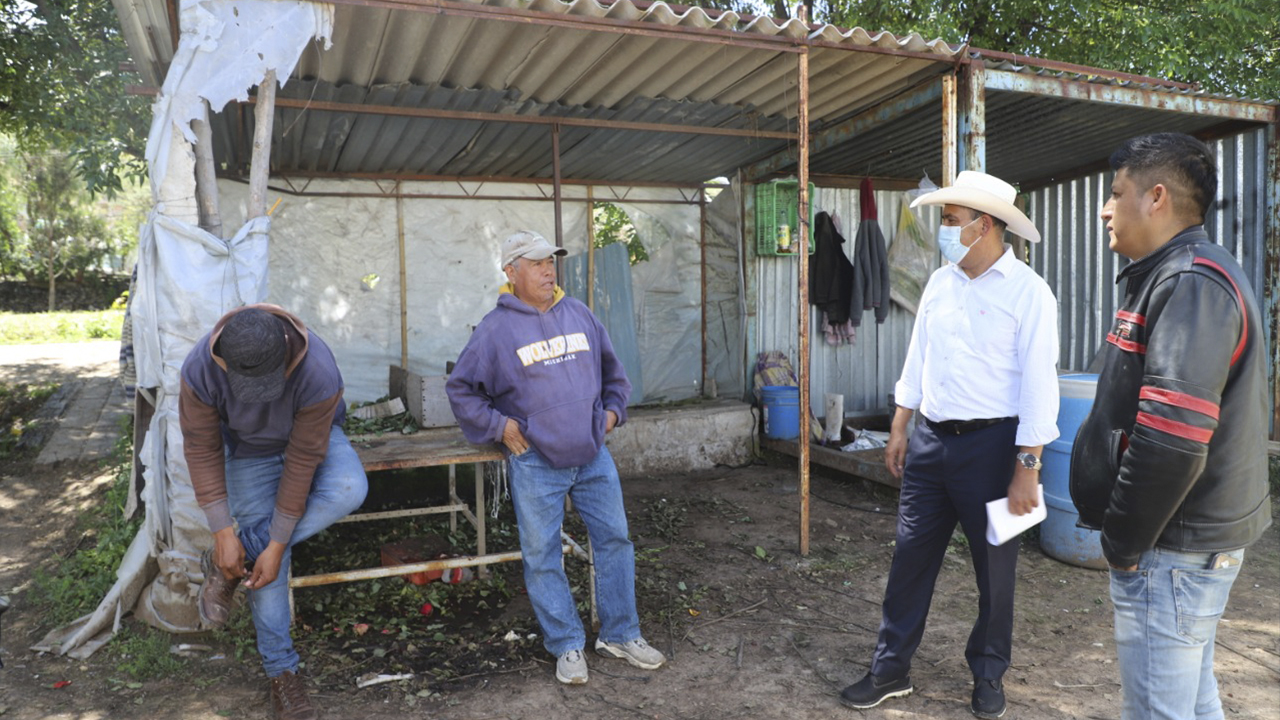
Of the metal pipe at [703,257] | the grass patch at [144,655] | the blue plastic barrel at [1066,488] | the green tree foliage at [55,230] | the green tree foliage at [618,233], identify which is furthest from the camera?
the green tree foliage at [55,230]

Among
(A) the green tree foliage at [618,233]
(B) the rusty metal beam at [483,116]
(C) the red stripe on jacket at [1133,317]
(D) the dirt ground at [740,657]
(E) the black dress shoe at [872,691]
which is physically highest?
(B) the rusty metal beam at [483,116]

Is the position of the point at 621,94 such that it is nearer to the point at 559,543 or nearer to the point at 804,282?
the point at 804,282

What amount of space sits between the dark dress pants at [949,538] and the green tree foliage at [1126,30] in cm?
777

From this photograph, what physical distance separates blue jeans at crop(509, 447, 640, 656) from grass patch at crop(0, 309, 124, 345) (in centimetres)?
1985

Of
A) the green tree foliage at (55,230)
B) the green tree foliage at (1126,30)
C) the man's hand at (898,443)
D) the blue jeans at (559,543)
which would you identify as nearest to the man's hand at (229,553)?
the blue jeans at (559,543)

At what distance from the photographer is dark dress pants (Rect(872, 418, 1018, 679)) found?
3.08 metres

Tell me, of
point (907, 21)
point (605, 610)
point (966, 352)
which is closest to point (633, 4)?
point (966, 352)

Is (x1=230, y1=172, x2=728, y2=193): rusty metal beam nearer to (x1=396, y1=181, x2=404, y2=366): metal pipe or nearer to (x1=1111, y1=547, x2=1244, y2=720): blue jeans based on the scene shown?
(x1=396, y1=181, x2=404, y2=366): metal pipe

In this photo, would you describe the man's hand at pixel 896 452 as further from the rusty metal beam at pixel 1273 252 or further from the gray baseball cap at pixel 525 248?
the rusty metal beam at pixel 1273 252

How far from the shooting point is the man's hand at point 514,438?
3.55m

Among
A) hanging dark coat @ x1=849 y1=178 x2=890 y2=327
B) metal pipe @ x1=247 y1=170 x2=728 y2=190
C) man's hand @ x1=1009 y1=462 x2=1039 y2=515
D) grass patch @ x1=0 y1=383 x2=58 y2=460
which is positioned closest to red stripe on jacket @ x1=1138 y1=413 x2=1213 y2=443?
man's hand @ x1=1009 y1=462 x2=1039 y2=515

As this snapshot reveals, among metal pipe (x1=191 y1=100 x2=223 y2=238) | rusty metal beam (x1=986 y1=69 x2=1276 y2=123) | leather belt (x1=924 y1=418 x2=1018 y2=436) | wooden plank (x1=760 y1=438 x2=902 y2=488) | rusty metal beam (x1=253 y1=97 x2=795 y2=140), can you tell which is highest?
rusty metal beam (x1=986 y1=69 x2=1276 y2=123)

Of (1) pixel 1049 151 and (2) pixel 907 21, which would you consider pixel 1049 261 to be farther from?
(2) pixel 907 21

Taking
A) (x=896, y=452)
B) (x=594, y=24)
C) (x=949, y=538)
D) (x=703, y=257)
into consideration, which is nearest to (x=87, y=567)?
(x=594, y=24)
